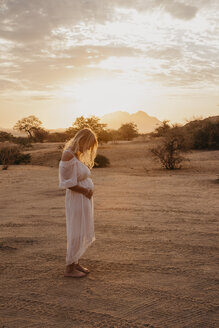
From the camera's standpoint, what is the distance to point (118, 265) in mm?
5316

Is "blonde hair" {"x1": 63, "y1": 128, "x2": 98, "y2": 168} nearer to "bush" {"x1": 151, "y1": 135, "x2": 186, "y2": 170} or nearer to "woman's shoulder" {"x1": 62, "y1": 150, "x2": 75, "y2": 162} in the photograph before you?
"woman's shoulder" {"x1": 62, "y1": 150, "x2": 75, "y2": 162}

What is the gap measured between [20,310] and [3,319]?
9.1 inches

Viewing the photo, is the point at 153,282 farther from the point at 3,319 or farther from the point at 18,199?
the point at 18,199

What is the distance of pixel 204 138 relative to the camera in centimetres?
3269

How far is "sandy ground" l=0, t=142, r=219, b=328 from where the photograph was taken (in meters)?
3.91

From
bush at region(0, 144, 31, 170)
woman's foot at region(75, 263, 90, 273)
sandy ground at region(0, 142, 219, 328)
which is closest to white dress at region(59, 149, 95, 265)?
woman's foot at region(75, 263, 90, 273)

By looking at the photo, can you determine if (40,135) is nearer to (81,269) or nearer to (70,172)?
(81,269)

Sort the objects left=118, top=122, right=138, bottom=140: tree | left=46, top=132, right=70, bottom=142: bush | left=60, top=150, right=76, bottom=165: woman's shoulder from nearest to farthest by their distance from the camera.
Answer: left=60, top=150, right=76, bottom=165: woman's shoulder → left=118, top=122, right=138, bottom=140: tree → left=46, top=132, right=70, bottom=142: bush

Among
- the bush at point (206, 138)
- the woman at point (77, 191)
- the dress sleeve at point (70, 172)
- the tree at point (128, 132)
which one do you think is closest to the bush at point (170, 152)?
the bush at point (206, 138)

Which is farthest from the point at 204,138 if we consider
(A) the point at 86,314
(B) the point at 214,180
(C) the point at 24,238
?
(A) the point at 86,314

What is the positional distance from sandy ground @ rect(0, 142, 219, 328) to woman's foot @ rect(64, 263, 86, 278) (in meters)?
0.06

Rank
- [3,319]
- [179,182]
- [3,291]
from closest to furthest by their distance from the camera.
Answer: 1. [3,319]
2. [3,291]
3. [179,182]

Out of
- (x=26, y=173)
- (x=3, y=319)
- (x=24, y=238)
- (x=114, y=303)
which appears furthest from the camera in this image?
(x=26, y=173)

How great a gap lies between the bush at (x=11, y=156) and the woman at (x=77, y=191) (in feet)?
56.2
